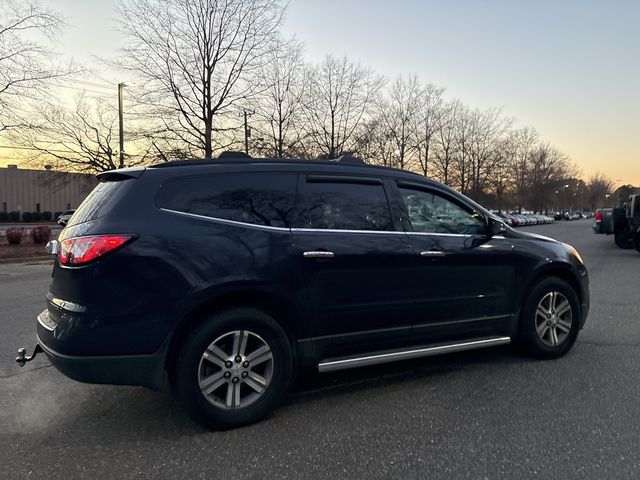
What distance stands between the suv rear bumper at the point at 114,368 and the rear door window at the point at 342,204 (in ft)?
4.46

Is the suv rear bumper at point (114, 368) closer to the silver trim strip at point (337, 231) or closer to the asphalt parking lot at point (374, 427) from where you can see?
the asphalt parking lot at point (374, 427)

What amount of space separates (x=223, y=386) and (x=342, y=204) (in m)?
1.60

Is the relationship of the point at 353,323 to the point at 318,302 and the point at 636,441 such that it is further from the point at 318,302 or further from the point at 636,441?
the point at 636,441

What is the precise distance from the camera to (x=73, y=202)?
7312cm

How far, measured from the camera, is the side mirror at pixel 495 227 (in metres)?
4.27

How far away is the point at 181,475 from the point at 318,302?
4.60ft

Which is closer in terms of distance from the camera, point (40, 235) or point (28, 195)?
point (40, 235)

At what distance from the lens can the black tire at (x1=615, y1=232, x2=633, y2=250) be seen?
17.8m

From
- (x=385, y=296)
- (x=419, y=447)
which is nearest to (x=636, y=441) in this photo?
(x=419, y=447)

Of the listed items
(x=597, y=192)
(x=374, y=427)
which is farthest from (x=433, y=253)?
(x=597, y=192)

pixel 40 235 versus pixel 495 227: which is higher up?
pixel 495 227

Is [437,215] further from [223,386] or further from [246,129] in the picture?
[246,129]

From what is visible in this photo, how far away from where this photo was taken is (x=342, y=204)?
3.71 m

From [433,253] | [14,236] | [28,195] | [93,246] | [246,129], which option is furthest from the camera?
[28,195]
